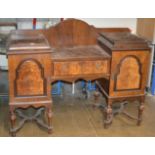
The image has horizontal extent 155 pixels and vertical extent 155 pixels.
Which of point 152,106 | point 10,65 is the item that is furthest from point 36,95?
point 152,106

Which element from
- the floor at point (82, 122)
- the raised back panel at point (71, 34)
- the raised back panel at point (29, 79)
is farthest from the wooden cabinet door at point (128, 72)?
the raised back panel at point (29, 79)

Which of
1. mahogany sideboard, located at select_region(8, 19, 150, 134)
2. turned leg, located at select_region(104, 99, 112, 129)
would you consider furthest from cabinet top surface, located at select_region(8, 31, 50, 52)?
turned leg, located at select_region(104, 99, 112, 129)

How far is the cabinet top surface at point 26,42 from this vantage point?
1.91m

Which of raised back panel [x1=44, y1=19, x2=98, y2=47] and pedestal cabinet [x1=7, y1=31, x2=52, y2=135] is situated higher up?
raised back panel [x1=44, y1=19, x2=98, y2=47]

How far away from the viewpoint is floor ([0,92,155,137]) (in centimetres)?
228

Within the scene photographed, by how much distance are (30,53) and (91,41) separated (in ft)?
2.42

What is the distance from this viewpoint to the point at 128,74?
216 cm

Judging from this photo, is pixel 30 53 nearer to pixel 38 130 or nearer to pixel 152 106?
pixel 38 130

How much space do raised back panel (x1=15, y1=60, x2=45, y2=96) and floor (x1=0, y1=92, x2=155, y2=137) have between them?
41 centimetres

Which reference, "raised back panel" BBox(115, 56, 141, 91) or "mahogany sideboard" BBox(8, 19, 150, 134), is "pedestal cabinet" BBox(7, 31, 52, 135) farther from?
"raised back panel" BBox(115, 56, 141, 91)

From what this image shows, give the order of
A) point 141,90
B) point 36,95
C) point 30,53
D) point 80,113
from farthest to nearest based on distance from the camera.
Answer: point 80,113, point 141,90, point 36,95, point 30,53

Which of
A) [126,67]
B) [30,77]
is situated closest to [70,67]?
[30,77]

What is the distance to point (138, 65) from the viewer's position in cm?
216

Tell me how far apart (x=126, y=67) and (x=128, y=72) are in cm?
5
